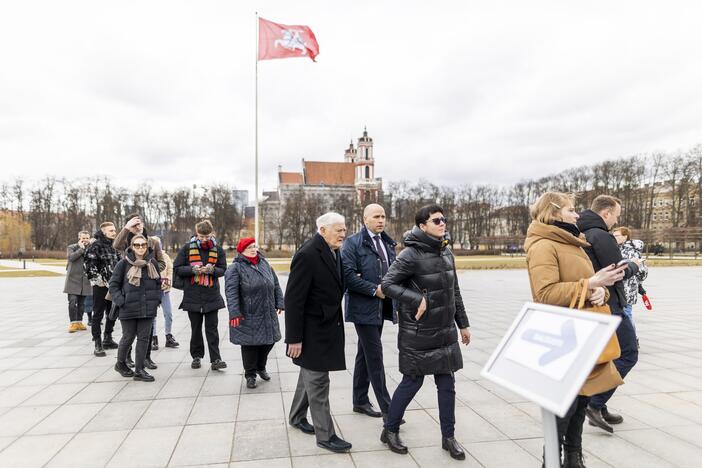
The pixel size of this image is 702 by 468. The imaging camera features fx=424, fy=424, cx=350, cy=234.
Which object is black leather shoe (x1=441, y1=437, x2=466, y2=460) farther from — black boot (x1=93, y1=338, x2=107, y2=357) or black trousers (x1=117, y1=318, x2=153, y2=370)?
black boot (x1=93, y1=338, x2=107, y2=357)

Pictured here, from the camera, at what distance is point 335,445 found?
3.53m

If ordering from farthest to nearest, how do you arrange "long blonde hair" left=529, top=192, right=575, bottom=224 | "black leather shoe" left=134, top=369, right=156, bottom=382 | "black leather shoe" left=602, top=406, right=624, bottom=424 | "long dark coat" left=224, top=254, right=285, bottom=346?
1. "black leather shoe" left=134, top=369, right=156, bottom=382
2. "long dark coat" left=224, top=254, right=285, bottom=346
3. "black leather shoe" left=602, top=406, right=624, bottom=424
4. "long blonde hair" left=529, top=192, right=575, bottom=224

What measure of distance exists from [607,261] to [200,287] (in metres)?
4.92

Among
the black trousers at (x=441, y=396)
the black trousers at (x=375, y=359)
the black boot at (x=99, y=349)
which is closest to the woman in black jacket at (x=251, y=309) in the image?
the black trousers at (x=375, y=359)

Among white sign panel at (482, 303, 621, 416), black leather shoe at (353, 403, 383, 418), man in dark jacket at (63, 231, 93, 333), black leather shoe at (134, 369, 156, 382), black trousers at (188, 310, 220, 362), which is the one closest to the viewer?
white sign panel at (482, 303, 621, 416)

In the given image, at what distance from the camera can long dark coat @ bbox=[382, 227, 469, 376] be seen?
11.1ft

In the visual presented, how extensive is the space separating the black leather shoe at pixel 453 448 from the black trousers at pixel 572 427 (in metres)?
0.75

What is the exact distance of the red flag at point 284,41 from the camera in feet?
58.4

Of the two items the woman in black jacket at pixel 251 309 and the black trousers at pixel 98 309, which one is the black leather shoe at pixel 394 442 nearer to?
the woman in black jacket at pixel 251 309

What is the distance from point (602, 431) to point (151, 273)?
17.7 feet

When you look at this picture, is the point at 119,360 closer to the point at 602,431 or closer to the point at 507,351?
the point at 507,351

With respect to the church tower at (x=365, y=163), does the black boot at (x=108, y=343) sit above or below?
below

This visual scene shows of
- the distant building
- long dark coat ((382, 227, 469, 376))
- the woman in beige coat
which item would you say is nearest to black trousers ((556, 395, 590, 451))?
the woman in beige coat

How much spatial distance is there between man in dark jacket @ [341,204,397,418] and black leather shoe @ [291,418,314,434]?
2.12 feet
